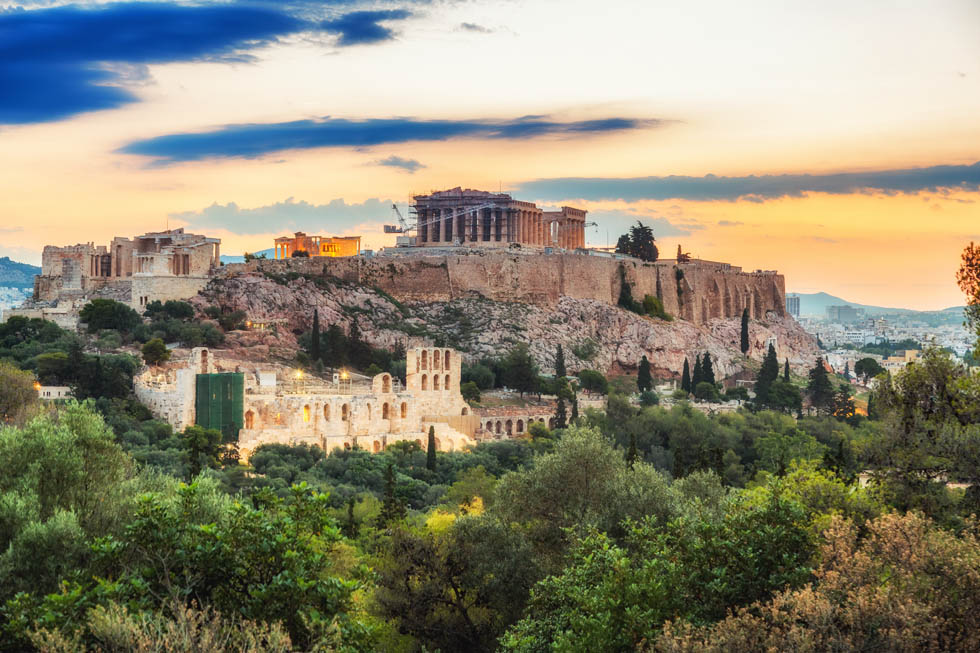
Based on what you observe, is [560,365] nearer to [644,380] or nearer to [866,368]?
[644,380]

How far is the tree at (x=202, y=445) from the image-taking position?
116ft

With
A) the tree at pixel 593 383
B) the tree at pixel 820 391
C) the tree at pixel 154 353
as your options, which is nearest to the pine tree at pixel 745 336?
the tree at pixel 820 391

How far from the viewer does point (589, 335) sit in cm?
7038

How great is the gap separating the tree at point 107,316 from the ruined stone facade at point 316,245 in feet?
64.5

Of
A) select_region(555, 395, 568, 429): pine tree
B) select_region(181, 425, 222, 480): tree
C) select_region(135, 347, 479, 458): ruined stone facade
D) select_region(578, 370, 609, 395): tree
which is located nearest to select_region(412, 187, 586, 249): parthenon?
select_region(578, 370, 609, 395): tree

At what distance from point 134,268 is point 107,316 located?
9443mm

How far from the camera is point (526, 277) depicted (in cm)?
7250

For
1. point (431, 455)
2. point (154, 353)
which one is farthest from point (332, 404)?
point (154, 353)

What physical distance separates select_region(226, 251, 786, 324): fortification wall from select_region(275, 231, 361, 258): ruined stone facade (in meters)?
3.21

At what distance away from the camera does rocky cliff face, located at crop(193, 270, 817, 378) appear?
2248 inches

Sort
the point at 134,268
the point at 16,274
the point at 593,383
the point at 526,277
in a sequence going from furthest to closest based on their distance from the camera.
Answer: the point at 16,274 → the point at 526,277 → the point at 593,383 → the point at 134,268

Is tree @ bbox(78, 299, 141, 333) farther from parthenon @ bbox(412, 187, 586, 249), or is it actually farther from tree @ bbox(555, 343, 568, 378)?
parthenon @ bbox(412, 187, 586, 249)

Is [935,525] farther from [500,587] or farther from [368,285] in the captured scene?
[368,285]

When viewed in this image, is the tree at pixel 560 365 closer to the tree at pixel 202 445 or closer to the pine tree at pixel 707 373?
the pine tree at pixel 707 373
